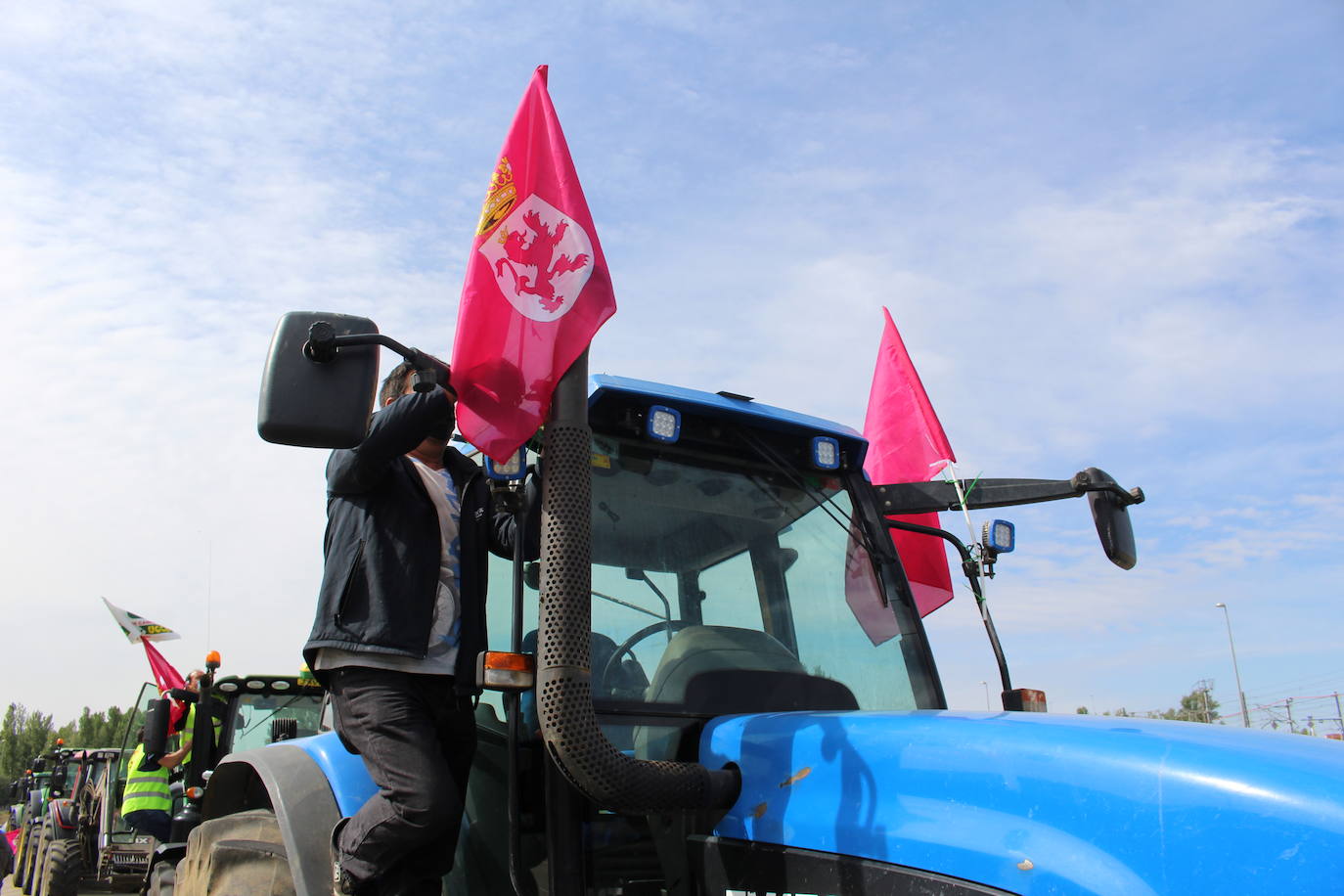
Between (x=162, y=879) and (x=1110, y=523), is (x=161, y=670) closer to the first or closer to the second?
(x=162, y=879)

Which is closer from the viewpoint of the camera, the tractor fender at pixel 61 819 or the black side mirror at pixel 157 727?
the black side mirror at pixel 157 727

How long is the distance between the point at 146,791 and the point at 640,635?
9.92m

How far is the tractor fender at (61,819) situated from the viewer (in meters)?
12.3

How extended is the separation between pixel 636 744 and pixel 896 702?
842mm

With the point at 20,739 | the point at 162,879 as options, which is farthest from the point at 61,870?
the point at 20,739

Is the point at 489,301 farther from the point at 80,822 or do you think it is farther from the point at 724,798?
the point at 80,822

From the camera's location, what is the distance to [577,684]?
2096 millimetres

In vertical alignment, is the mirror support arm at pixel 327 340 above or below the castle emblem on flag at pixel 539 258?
below

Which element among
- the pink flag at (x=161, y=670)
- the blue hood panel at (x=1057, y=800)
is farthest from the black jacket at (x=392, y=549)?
the pink flag at (x=161, y=670)

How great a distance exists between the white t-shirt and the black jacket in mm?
25

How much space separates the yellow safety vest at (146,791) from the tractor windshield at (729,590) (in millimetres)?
9343

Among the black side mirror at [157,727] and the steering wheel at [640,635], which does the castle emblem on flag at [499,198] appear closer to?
the steering wheel at [640,635]

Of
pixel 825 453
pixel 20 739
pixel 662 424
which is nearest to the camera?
pixel 662 424

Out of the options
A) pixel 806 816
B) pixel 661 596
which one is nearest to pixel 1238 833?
pixel 806 816
